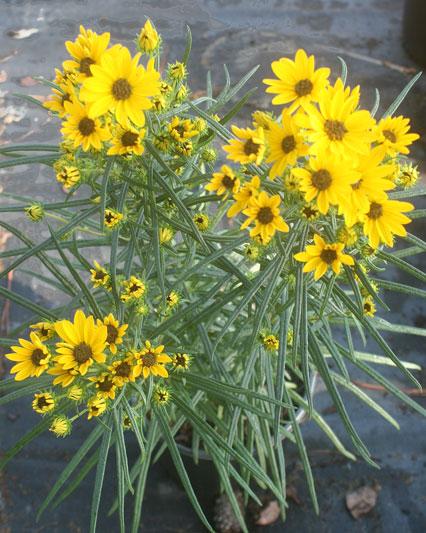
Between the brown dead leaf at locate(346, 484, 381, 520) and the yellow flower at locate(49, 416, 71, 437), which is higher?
the yellow flower at locate(49, 416, 71, 437)

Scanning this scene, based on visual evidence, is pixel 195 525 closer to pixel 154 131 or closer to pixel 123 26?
pixel 154 131

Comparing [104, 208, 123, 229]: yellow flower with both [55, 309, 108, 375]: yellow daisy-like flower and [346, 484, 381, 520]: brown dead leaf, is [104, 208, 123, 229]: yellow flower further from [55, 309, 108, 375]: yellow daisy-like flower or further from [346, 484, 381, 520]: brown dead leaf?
[346, 484, 381, 520]: brown dead leaf

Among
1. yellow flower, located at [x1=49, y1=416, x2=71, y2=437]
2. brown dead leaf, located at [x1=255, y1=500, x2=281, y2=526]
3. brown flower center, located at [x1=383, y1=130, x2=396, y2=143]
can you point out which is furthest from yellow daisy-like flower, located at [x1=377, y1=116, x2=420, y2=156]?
brown dead leaf, located at [x1=255, y1=500, x2=281, y2=526]

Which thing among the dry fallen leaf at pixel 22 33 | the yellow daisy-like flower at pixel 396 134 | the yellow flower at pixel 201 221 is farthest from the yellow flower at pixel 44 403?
the dry fallen leaf at pixel 22 33

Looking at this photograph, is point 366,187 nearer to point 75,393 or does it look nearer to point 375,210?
point 375,210

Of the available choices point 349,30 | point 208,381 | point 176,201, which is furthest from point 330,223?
point 349,30
